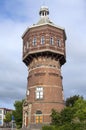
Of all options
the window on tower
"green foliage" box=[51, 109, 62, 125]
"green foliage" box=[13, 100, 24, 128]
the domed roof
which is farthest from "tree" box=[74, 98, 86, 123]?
"green foliage" box=[13, 100, 24, 128]

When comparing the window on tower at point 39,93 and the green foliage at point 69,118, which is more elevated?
the window on tower at point 39,93

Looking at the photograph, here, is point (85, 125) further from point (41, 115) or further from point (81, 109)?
point (81, 109)

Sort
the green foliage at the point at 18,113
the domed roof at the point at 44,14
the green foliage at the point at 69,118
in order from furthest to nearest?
the green foliage at the point at 18,113, the domed roof at the point at 44,14, the green foliage at the point at 69,118

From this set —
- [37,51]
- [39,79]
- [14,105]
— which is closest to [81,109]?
[39,79]

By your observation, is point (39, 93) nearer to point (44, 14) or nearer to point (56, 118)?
point (56, 118)

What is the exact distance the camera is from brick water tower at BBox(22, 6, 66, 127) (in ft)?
144

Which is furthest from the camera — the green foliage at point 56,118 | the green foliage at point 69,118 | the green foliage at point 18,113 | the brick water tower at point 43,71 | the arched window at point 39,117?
the green foliage at point 18,113

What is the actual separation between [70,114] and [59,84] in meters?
7.43

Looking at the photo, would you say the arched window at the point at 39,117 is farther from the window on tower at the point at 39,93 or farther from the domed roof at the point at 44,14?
the domed roof at the point at 44,14

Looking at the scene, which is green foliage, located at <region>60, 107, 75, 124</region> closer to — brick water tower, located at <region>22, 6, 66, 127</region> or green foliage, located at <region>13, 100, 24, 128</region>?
brick water tower, located at <region>22, 6, 66, 127</region>

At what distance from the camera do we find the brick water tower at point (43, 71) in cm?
4391

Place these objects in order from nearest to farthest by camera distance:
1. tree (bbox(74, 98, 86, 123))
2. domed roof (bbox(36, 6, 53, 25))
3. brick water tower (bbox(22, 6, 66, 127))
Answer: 1. brick water tower (bbox(22, 6, 66, 127))
2. tree (bbox(74, 98, 86, 123))
3. domed roof (bbox(36, 6, 53, 25))

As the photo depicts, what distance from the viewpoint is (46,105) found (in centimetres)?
4366

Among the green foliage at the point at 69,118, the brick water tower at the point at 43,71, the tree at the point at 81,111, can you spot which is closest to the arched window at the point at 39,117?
the brick water tower at the point at 43,71
